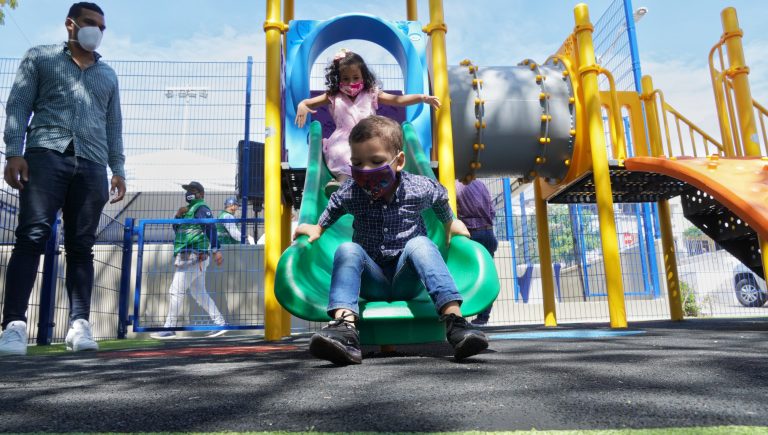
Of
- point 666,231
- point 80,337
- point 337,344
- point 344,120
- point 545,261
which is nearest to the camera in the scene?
point 337,344

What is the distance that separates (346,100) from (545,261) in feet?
9.02

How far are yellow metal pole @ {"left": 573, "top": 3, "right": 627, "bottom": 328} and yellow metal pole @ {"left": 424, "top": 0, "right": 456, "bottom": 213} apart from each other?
1.19m

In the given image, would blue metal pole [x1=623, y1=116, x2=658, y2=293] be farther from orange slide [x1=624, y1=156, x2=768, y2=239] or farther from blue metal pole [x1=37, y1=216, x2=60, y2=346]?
blue metal pole [x1=37, y1=216, x2=60, y2=346]

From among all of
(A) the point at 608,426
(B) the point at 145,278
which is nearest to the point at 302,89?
(B) the point at 145,278

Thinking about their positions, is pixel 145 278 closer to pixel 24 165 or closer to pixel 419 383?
pixel 24 165

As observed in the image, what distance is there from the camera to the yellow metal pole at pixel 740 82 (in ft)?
15.5

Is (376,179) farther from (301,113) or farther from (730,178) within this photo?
(730,178)

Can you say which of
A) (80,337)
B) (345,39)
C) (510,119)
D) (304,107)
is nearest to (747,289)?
(510,119)

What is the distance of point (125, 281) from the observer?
5.16 m

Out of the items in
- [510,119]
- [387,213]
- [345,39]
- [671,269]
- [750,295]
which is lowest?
[750,295]

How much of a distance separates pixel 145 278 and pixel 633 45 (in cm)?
535

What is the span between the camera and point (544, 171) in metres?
4.81

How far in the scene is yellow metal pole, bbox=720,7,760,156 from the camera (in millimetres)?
4723

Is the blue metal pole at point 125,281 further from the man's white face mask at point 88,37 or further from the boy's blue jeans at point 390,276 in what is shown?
the boy's blue jeans at point 390,276
